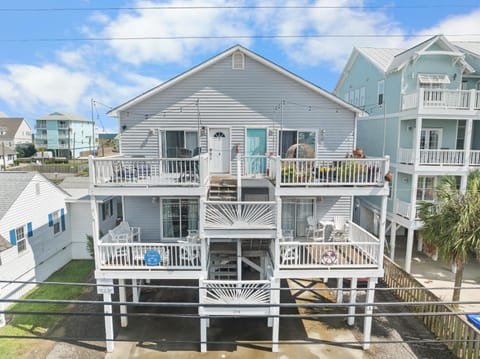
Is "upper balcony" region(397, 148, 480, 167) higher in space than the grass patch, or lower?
higher

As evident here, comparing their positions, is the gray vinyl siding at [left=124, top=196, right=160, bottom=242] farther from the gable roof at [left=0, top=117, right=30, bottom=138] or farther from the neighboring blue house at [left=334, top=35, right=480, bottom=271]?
the gable roof at [left=0, top=117, right=30, bottom=138]

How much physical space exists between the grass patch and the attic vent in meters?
11.4

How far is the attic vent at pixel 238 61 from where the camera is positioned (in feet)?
42.0

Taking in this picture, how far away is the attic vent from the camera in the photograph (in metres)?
12.8

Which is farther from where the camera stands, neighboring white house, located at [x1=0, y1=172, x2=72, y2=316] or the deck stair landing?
neighboring white house, located at [x1=0, y1=172, x2=72, y2=316]

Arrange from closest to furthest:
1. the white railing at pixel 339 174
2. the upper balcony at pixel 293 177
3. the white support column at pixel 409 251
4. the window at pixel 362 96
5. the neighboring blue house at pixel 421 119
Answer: the upper balcony at pixel 293 177, the white railing at pixel 339 174, the white support column at pixel 409 251, the neighboring blue house at pixel 421 119, the window at pixel 362 96

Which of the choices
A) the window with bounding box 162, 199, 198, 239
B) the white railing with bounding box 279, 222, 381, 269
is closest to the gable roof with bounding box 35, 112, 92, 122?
the window with bounding box 162, 199, 198, 239

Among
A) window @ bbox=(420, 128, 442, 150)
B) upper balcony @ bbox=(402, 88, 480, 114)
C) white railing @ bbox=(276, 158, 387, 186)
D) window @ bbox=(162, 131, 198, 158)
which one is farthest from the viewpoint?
window @ bbox=(420, 128, 442, 150)

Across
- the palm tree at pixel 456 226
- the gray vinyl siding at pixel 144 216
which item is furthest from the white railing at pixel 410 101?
the gray vinyl siding at pixel 144 216

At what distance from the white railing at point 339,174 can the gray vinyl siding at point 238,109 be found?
9.61 ft

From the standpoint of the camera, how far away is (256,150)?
13.4 meters

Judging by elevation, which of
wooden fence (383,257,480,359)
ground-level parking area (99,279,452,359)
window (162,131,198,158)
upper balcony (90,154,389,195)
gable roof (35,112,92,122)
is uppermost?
gable roof (35,112,92,122)

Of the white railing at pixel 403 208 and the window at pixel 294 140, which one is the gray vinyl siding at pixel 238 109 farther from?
the white railing at pixel 403 208

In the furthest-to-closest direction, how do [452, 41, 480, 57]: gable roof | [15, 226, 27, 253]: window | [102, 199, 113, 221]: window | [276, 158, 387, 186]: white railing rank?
[452, 41, 480, 57]: gable roof → [102, 199, 113, 221]: window → [15, 226, 27, 253]: window → [276, 158, 387, 186]: white railing
